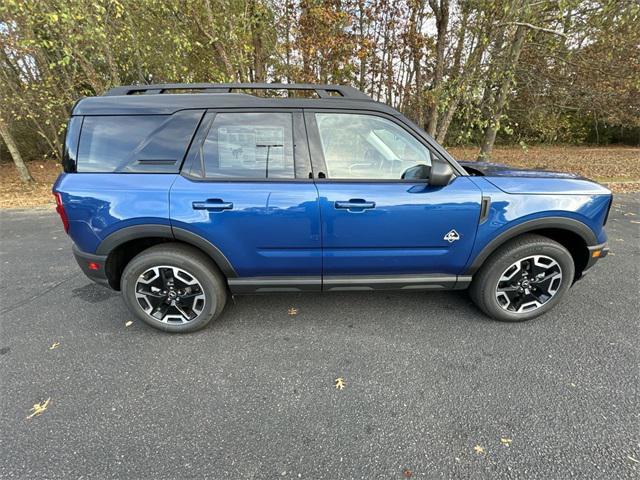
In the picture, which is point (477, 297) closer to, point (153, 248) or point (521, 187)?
point (521, 187)

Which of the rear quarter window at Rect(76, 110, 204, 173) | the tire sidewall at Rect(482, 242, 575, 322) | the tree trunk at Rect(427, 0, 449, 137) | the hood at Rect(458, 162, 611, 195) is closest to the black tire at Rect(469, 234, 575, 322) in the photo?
the tire sidewall at Rect(482, 242, 575, 322)

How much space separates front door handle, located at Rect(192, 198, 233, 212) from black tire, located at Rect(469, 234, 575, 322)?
2126 mm

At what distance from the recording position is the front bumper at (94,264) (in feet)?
7.82

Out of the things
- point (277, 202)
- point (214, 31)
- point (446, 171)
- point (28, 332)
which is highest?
point (214, 31)

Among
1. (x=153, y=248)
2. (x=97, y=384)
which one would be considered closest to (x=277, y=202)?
(x=153, y=248)

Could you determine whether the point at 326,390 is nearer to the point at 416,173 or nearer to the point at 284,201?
the point at 284,201

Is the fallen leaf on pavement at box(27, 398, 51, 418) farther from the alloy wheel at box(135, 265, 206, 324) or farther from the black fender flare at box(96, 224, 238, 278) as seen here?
the black fender flare at box(96, 224, 238, 278)

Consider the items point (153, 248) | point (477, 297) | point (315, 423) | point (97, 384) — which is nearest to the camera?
point (315, 423)

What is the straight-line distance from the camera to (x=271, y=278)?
2492 mm

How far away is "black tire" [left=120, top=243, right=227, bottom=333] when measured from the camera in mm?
2403

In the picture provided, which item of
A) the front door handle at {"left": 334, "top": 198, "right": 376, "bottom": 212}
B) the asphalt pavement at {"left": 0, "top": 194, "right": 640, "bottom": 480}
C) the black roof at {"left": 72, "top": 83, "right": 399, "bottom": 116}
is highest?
the black roof at {"left": 72, "top": 83, "right": 399, "bottom": 116}

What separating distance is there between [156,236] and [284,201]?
40.6 inches

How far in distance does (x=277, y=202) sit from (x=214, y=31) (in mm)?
5289

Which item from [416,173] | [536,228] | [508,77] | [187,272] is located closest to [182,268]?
[187,272]
